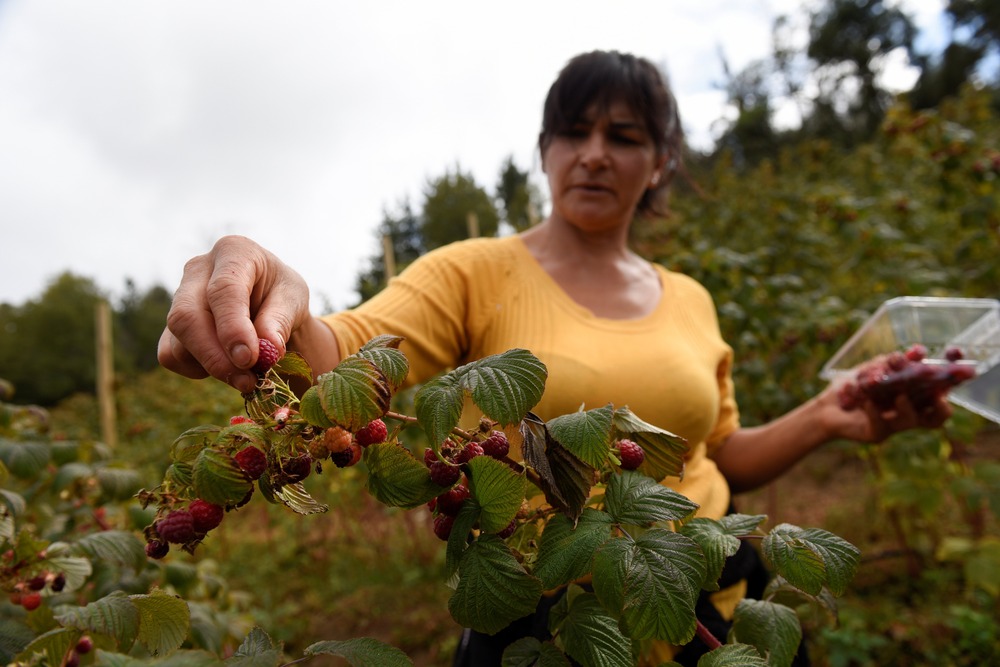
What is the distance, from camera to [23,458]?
1121 mm

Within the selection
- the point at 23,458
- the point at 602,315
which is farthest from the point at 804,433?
the point at 23,458

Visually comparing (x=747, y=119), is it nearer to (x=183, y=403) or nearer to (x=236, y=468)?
(x=183, y=403)

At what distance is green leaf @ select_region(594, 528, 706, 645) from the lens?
0.47 meters

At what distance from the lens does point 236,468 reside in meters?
0.44

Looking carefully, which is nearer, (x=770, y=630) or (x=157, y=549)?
(x=157, y=549)

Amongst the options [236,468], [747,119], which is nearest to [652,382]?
[236,468]

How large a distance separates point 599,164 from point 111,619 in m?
1.08

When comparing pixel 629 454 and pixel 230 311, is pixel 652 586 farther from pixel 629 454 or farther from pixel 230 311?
pixel 230 311

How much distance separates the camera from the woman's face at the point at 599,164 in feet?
4.25

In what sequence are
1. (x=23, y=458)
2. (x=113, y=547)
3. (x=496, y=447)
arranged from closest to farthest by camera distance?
(x=496, y=447)
(x=113, y=547)
(x=23, y=458)

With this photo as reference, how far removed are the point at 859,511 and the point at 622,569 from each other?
371cm

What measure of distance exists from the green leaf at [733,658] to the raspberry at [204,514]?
1.34ft

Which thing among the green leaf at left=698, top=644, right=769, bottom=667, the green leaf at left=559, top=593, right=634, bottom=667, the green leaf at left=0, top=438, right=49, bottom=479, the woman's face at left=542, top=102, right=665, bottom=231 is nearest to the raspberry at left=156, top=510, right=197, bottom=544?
the green leaf at left=559, top=593, right=634, bottom=667

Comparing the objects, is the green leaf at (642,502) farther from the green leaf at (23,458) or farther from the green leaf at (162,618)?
the green leaf at (23,458)
